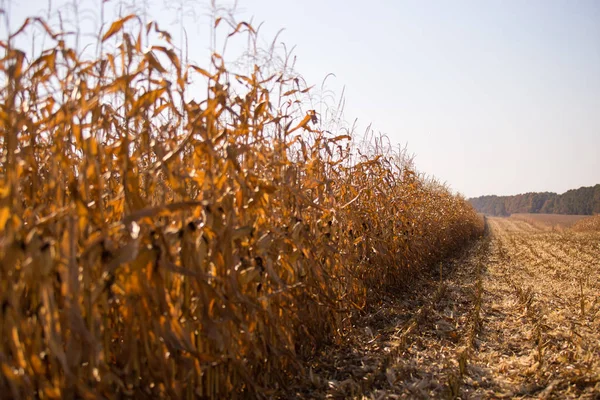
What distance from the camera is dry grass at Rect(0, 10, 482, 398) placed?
1701 millimetres

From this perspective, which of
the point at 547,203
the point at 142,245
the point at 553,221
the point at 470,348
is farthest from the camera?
the point at 547,203

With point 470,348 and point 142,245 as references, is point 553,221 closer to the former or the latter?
point 470,348

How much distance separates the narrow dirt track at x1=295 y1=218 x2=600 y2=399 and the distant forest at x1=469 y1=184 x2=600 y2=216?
72107mm

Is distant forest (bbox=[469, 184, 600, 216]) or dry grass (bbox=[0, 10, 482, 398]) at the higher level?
distant forest (bbox=[469, 184, 600, 216])

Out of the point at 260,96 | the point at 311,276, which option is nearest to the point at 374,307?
the point at 311,276

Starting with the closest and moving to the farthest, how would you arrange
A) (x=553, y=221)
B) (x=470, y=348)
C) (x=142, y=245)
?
(x=142, y=245) < (x=470, y=348) < (x=553, y=221)

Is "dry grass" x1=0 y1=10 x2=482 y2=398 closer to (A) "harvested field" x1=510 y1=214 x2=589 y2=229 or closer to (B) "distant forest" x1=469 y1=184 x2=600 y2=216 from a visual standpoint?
(A) "harvested field" x1=510 y1=214 x2=589 y2=229

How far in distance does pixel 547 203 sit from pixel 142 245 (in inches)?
5567

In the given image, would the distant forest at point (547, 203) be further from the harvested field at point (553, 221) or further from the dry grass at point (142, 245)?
the dry grass at point (142, 245)

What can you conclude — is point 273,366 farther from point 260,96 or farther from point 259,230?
point 260,96

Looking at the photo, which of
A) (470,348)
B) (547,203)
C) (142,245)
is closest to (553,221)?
(470,348)

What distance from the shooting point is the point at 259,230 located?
9.37 feet

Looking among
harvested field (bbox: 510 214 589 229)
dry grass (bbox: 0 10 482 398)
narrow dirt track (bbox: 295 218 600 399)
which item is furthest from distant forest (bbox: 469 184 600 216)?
dry grass (bbox: 0 10 482 398)

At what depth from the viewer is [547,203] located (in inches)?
5010
